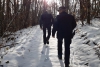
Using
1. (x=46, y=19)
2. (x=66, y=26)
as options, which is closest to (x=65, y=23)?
(x=66, y=26)

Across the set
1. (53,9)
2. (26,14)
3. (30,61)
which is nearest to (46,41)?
(30,61)

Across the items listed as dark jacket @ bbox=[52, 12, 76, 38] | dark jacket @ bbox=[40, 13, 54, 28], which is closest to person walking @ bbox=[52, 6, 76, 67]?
dark jacket @ bbox=[52, 12, 76, 38]

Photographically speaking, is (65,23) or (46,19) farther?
(46,19)

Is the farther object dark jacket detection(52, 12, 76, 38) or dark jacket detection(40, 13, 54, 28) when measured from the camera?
dark jacket detection(40, 13, 54, 28)

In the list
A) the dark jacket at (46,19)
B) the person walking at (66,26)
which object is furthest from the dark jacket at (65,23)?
the dark jacket at (46,19)

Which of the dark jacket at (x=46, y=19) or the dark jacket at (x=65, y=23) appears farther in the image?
the dark jacket at (x=46, y=19)

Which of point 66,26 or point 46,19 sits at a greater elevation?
point 66,26

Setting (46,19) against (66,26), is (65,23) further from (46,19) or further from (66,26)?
(46,19)

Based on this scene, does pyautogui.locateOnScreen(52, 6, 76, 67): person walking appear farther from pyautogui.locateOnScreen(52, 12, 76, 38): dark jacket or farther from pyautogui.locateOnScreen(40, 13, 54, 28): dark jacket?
pyautogui.locateOnScreen(40, 13, 54, 28): dark jacket

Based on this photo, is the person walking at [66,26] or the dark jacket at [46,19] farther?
the dark jacket at [46,19]

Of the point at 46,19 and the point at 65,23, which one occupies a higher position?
the point at 65,23

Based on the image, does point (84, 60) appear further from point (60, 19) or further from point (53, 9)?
point (53, 9)

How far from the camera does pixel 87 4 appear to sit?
14.7 metres

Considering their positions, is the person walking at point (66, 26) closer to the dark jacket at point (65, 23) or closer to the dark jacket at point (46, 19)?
the dark jacket at point (65, 23)
